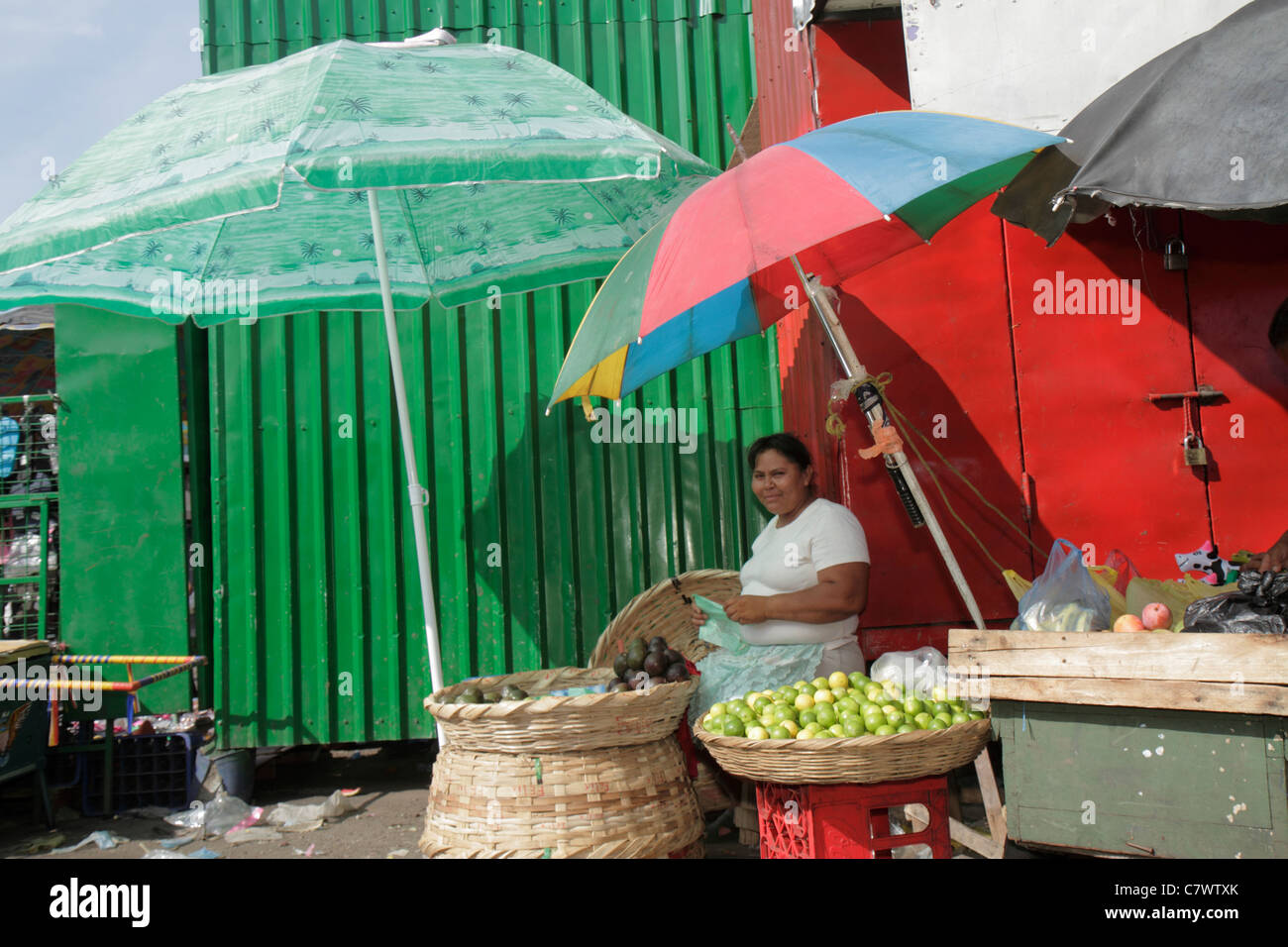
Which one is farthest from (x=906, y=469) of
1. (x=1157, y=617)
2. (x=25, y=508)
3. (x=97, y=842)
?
(x=25, y=508)

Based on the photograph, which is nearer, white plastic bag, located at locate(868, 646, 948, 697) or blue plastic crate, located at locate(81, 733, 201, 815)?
white plastic bag, located at locate(868, 646, 948, 697)

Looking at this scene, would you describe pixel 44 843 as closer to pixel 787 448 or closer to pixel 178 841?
pixel 178 841

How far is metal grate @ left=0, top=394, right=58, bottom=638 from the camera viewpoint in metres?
5.70

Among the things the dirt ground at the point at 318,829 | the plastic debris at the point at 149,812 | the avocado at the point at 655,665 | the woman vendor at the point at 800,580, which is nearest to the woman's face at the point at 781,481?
the woman vendor at the point at 800,580

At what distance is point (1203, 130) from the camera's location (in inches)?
118

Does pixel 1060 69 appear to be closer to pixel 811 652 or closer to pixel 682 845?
pixel 811 652

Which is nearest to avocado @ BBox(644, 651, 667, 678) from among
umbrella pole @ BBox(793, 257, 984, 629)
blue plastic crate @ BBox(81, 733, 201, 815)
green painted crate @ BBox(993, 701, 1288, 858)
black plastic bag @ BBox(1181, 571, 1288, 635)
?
umbrella pole @ BBox(793, 257, 984, 629)

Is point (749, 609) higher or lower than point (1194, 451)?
lower

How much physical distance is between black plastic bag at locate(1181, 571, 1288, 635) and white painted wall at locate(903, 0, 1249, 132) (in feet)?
7.85

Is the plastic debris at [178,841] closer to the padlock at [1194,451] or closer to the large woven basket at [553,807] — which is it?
the large woven basket at [553,807]

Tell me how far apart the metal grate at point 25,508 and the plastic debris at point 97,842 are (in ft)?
5.13

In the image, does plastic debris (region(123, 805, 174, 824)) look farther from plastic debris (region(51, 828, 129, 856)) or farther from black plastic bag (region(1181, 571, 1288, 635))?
black plastic bag (region(1181, 571, 1288, 635))

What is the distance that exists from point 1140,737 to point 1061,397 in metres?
2.05

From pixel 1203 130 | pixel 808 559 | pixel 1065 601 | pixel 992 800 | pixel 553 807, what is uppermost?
pixel 1203 130
